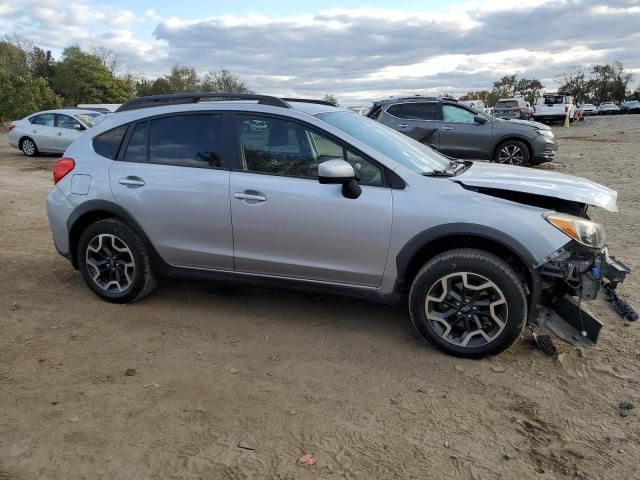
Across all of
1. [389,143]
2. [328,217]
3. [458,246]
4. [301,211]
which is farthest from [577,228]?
[301,211]

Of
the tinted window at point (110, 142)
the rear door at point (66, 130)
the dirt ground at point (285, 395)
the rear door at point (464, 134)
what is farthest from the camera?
the rear door at point (66, 130)

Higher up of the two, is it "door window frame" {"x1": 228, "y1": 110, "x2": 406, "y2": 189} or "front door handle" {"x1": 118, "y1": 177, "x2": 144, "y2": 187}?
"door window frame" {"x1": 228, "y1": 110, "x2": 406, "y2": 189}

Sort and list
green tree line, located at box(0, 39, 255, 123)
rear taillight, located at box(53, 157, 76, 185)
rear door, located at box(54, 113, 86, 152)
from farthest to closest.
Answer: green tree line, located at box(0, 39, 255, 123) < rear door, located at box(54, 113, 86, 152) < rear taillight, located at box(53, 157, 76, 185)

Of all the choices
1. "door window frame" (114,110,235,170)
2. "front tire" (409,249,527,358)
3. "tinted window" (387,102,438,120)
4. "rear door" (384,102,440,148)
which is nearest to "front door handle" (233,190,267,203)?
"door window frame" (114,110,235,170)

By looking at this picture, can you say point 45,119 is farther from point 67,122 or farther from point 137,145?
point 137,145

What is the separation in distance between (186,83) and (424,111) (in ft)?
165

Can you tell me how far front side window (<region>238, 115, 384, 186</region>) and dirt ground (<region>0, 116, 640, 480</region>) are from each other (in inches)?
48.2

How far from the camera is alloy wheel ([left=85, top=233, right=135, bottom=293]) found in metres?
4.62

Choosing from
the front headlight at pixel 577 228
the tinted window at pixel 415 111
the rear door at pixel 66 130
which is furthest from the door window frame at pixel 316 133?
the rear door at pixel 66 130

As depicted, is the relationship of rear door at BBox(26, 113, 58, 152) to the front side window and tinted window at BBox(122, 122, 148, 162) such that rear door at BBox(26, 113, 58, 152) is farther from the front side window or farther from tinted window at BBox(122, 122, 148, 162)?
the front side window

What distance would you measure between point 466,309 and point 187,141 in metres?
2.53

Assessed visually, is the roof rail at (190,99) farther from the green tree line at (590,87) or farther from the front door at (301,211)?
the green tree line at (590,87)

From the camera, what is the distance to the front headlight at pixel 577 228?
3.50 meters

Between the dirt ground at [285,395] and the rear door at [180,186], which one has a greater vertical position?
the rear door at [180,186]
